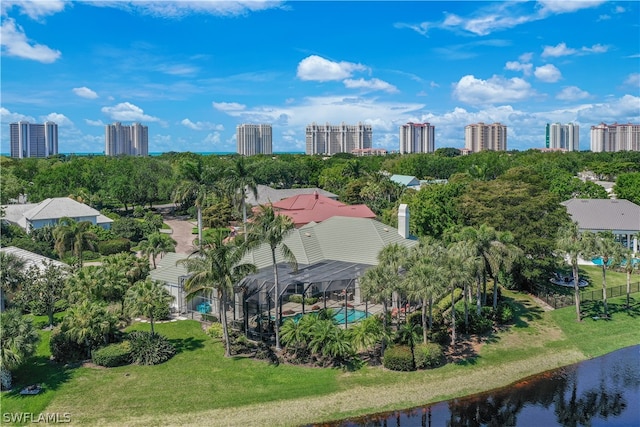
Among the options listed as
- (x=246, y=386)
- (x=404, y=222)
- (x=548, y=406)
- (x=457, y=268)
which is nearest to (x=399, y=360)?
(x=457, y=268)

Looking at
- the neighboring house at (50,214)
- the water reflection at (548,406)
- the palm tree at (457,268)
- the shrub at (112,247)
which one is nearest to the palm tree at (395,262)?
the palm tree at (457,268)

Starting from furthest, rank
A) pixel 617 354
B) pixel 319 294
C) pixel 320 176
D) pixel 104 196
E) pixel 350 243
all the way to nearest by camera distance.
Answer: pixel 320 176
pixel 104 196
pixel 350 243
pixel 319 294
pixel 617 354

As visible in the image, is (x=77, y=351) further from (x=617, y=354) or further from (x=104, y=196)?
(x=104, y=196)

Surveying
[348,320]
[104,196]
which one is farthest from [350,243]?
[104,196]

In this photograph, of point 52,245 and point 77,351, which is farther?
point 52,245

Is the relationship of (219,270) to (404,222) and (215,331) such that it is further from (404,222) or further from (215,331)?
(404,222)

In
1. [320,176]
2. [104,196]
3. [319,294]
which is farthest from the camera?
[320,176]
